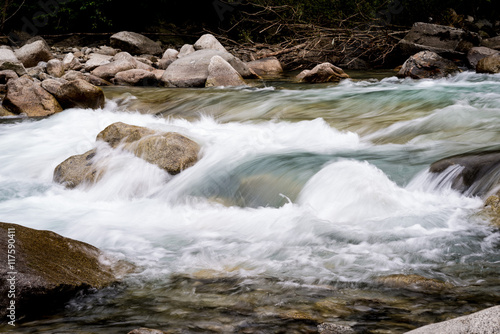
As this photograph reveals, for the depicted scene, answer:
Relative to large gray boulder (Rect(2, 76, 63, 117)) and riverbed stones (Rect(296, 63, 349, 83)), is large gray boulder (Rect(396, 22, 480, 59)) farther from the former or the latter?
large gray boulder (Rect(2, 76, 63, 117))

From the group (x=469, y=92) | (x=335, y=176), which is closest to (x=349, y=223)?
(x=335, y=176)

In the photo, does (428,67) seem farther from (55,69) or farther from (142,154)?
(55,69)

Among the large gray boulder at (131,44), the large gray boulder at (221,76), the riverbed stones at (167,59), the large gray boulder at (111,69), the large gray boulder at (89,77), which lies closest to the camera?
the large gray boulder at (221,76)

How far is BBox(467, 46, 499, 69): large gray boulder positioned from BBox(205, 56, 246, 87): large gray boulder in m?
5.10

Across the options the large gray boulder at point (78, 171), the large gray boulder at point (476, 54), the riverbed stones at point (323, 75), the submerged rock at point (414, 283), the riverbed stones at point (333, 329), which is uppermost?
the large gray boulder at point (476, 54)

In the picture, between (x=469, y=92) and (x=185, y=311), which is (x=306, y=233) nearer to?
(x=185, y=311)

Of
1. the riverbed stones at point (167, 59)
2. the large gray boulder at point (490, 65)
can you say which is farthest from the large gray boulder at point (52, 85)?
the large gray boulder at point (490, 65)

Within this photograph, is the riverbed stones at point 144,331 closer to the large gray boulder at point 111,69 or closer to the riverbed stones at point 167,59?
the large gray boulder at point 111,69

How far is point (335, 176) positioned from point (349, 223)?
87 centimetres

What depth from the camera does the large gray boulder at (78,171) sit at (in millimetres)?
5793

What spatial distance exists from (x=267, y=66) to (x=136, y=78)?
3745 millimetres

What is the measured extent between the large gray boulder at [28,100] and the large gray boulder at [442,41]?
8.45m

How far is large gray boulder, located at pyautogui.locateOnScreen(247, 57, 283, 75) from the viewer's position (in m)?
13.5

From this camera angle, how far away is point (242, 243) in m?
4.01
